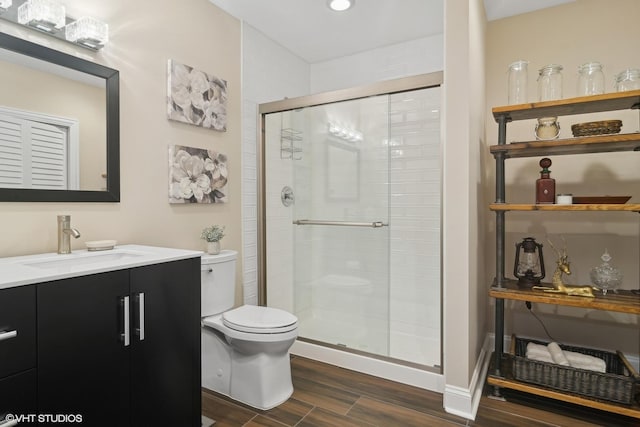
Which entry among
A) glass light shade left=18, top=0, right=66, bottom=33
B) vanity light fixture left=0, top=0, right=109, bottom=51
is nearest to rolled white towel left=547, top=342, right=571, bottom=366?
vanity light fixture left=0, top=0, right=109, bottom=51

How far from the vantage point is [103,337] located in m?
1.29

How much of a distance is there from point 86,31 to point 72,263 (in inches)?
42.2

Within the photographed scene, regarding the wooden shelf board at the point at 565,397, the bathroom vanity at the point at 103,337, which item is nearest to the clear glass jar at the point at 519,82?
the wooden shelf board at the point at 565,397

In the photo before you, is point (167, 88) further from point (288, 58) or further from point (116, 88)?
point (288, 58)

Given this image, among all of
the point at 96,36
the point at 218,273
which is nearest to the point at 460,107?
the point at 218,273

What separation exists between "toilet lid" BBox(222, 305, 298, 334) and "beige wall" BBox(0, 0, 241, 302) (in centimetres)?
56

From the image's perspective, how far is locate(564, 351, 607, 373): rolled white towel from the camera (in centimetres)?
196

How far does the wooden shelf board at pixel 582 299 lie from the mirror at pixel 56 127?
219 cm

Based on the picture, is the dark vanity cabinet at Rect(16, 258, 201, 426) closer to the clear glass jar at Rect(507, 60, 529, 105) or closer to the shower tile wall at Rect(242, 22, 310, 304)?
the shower tile wall at Rect(242, 22, 310, 304)

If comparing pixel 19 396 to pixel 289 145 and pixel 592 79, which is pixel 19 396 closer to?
pixel 289 145

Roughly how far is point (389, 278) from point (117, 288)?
1955 mm

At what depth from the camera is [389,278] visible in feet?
9.14

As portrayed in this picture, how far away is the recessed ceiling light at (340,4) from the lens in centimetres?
241

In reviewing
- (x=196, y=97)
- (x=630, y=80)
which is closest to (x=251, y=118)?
(x=196, y=97)
